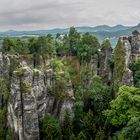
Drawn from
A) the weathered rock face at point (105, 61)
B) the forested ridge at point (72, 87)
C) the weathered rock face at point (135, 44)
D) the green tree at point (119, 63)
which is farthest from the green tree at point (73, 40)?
the weathered rock face at point (135, 44)

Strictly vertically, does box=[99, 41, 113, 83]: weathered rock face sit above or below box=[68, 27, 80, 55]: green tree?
below

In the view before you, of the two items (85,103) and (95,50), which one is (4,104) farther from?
(95,50)

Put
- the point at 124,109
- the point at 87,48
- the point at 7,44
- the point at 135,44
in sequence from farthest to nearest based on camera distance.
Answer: the point at 135,44, the point at 87,48, the point at 7,44, the point at 124,109

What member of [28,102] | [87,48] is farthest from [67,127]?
[87,48]

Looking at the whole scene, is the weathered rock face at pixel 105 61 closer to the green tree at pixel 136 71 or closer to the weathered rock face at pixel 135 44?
the weathered rock face at pixel 135 44

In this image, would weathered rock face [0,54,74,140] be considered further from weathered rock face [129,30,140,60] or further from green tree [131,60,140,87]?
weathered rock face [129,30,140,60]

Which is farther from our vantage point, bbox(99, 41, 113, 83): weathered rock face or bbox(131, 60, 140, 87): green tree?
bbox(99, 41, 113, 83): weathered rock face

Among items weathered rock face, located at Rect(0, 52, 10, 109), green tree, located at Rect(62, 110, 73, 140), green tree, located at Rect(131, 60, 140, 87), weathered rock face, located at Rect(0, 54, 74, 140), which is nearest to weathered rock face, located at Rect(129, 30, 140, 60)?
green tree, located at Rect(131, 60, 140, 87)

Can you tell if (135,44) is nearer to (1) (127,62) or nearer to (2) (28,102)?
(1) (127,62)
